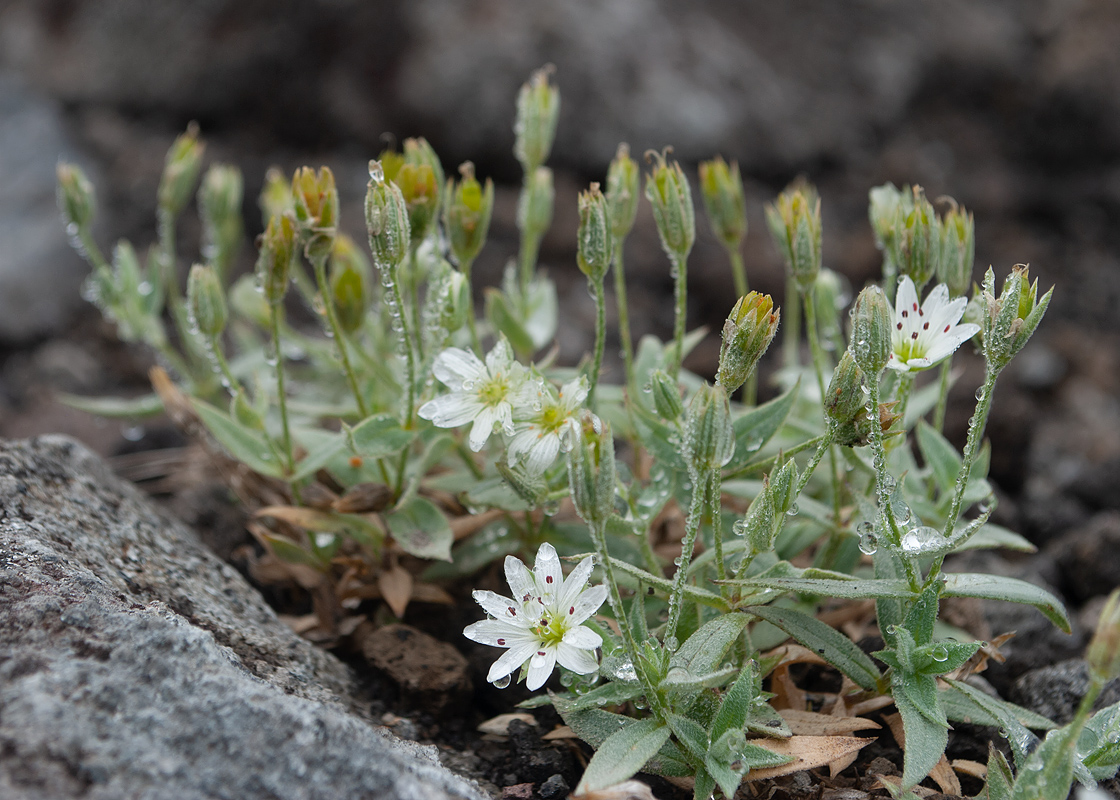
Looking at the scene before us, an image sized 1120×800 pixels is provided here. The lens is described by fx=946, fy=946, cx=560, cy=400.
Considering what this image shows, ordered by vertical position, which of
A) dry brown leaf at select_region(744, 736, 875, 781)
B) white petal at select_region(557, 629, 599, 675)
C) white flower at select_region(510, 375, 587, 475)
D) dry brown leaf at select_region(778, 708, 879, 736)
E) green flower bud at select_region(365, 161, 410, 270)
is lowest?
dry brown leaf at select_region(778, 708, 879, 736)

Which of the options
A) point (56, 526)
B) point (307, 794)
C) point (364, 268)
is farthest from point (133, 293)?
point (307, 794)

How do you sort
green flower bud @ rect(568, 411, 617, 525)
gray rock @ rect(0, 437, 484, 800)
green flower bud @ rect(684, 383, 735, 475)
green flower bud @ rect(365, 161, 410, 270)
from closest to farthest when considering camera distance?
gray rock @ rect(0, 437, 484, 800)
green flower bud @ rect(568, 411, 617, 525)
green flower bud @ rect(684, 383, 735, 475)
green flower bud @ rect(365, 161, 410, 270)

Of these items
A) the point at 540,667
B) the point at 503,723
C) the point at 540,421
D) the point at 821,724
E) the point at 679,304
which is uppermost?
the point at 679,304

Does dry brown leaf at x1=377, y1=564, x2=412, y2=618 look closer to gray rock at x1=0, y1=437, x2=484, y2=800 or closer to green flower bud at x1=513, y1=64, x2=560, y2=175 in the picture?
gray rock at x1=0, y1=437, x2=484, y2=800

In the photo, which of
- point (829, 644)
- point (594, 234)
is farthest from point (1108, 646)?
point (594, 234)

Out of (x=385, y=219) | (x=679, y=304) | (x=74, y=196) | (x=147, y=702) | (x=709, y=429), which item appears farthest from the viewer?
(x=74, y=196)

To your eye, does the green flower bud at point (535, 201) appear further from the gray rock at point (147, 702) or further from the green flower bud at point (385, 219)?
the gray rock at point (147, 702)

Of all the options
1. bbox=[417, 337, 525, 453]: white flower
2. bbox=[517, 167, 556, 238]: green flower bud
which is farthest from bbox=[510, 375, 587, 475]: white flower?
bbox=[517, 167, 556, 238]: green flower bud

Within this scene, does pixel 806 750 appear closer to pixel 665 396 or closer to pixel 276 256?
pixel 665 396
